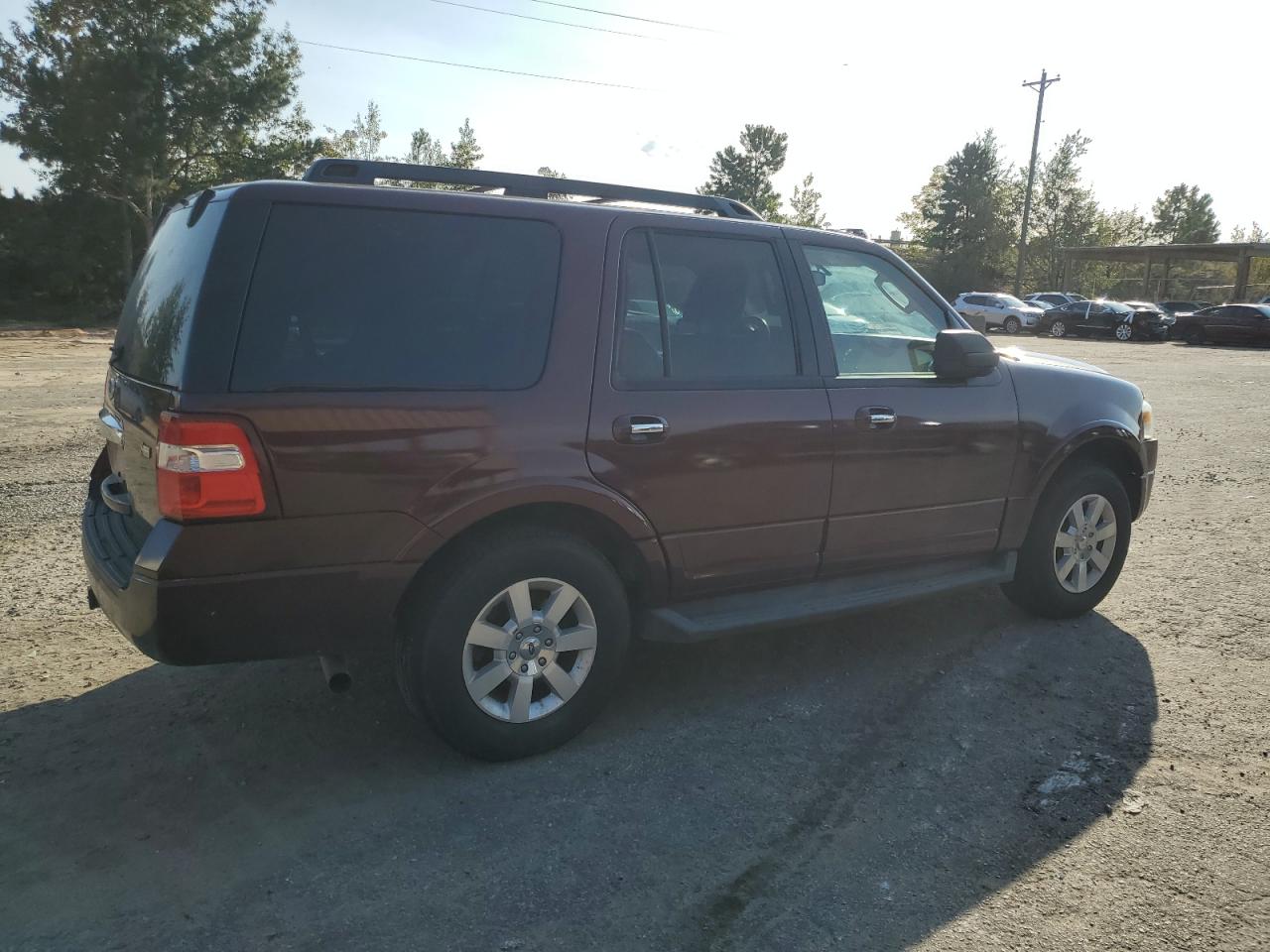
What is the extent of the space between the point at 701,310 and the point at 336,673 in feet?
6.31

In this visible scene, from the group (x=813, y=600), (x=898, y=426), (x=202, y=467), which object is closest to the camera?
(x=202, y=467)

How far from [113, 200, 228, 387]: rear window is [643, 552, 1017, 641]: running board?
1.90 metres

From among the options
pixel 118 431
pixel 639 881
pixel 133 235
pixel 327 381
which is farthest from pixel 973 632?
pixel 133 235

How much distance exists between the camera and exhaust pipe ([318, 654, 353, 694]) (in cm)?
310

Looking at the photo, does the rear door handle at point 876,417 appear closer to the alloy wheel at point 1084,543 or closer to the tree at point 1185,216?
the alloy wheel at point 1084,543

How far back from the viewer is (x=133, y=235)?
106 ft

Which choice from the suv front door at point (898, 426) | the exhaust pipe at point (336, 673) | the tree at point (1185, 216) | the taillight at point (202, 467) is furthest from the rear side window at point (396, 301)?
the tree at point (1185, 216)

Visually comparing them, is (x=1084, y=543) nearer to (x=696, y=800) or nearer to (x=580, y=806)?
(x=696, y=800)

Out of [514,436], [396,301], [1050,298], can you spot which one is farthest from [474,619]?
[1050,298]

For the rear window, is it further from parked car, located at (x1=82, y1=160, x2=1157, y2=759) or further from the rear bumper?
the rear bumper

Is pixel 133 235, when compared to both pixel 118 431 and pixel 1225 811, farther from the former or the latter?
pixel 1225 811

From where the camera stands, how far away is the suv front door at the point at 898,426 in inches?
157

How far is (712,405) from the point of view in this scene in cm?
359

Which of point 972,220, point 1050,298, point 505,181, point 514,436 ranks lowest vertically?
point 514,436
